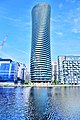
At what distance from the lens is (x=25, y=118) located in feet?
131

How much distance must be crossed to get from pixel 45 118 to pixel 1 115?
895 cm

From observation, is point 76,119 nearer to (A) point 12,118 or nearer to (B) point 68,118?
(B) point 68,118

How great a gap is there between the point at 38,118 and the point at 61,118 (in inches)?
171

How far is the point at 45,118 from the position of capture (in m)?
39.9

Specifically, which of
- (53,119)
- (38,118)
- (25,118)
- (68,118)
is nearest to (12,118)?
(25,118)

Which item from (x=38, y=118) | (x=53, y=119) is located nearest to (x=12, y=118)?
(x=38, y=118)

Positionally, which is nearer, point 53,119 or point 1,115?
point 53,119

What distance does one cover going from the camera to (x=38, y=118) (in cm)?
3972

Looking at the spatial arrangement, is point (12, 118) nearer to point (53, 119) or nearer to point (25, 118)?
point (25, 118)

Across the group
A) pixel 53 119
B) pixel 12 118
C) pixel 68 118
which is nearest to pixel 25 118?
pixel 12 118

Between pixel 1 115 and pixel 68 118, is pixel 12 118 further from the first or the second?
pixel 68 118

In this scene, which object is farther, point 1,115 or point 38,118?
point 1,115

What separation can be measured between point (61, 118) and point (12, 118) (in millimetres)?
9144

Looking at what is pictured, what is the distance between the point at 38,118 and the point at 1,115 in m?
7.77
